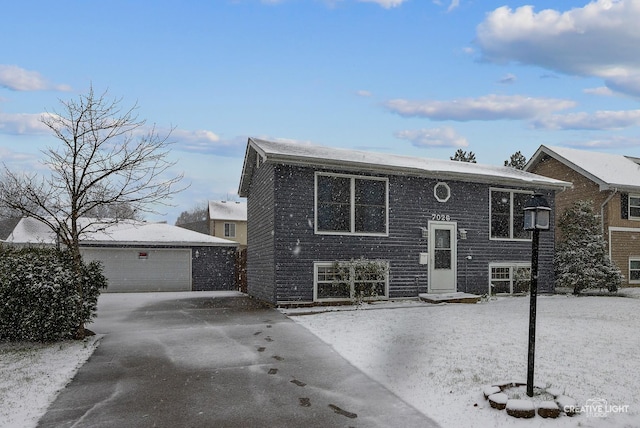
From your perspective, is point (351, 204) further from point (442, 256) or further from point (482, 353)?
point (482, 353)

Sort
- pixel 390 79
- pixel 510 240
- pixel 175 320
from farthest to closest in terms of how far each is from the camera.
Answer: pixel 390 79, pixel 510 240, pixel 175 320

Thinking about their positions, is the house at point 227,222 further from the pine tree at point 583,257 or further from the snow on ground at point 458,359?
the snow on ground at point 458,359

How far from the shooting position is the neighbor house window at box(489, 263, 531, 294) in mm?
16062

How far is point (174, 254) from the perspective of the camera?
2153 cm

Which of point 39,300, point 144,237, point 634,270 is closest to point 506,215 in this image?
point 634,270

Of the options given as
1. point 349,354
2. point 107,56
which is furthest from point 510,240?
point 107,56

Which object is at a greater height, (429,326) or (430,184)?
(430,184)

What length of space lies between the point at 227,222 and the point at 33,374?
35.2 meters

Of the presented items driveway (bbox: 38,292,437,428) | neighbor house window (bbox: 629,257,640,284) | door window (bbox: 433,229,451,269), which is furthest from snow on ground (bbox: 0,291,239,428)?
neighbor house window (bbox: 629,257,640,284)

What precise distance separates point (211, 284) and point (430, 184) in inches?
469

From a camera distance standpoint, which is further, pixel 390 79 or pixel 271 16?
pixel 390 79

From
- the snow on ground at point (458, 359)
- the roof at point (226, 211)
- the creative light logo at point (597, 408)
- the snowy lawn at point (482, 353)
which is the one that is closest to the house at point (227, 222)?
the roof at point (226, 211)

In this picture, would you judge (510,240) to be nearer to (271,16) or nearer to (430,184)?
(430,184)

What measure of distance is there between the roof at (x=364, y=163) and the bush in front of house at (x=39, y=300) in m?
6.04
